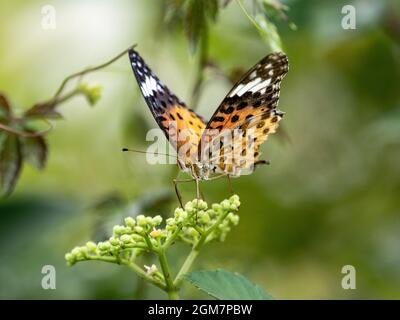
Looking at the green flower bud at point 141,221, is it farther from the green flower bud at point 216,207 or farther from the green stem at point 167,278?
the green flower bud at point 216,207

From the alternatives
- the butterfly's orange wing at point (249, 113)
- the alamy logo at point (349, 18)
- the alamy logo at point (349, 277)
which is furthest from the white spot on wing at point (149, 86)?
the alamy logo at point (349, 277)

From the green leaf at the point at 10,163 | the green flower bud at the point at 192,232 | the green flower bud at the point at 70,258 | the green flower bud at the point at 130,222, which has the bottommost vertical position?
the green flower bud at the point at 70,258

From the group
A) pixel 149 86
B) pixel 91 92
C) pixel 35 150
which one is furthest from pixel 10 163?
pixel 149 86

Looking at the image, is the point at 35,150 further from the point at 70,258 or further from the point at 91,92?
the point at 70,258

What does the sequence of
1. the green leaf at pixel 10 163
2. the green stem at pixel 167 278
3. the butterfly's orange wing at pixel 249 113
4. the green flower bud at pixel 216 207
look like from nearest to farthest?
1. the green stem at pixel 167 278
2. the green flower bud at pixel 216 207
3. the butterfly's orange wing at pixel 249 113
4. the green leaf at pixel 10 163

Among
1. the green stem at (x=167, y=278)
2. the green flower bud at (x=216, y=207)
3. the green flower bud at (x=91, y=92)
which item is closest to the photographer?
the green stem at (x=167, y=278)
